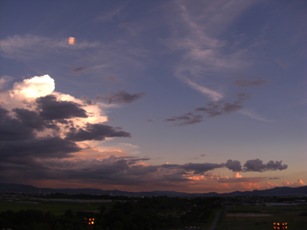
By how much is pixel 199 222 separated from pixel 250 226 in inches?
614

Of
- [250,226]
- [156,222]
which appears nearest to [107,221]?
[156,222]

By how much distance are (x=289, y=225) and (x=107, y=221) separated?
36995mm

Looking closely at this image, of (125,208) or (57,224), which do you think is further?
(125,208)

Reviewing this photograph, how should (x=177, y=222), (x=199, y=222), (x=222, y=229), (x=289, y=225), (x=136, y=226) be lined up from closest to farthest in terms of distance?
1. (x=136, y=226)
2. (x=222, y=229)
3. (x=289, y=225)
4. (x=177, y=222)
5. (x=199, y=222)

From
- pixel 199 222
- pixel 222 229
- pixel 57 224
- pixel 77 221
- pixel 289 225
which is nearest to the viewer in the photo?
pixel 57 224

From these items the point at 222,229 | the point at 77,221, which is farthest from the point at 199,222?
the point at 77,221

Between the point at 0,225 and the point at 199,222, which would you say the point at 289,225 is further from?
the point at 0,225

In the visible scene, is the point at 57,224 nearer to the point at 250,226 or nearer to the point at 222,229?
the point at 222,229

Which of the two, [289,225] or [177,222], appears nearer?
[289,225]

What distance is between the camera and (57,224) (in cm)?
5862

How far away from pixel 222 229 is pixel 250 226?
11033 millimetres

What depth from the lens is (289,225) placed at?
274 ft

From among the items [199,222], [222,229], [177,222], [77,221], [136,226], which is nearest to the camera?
[77,221]

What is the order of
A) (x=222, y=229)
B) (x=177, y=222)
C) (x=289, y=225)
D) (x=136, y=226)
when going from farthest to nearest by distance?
1. (x=177, y=222)
2. (x=289, y=225)
3. (x=222, y=229)
4. (x=136, y=226)
